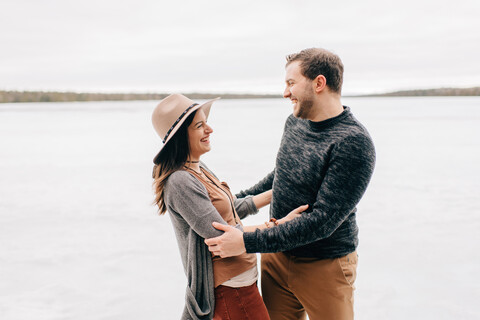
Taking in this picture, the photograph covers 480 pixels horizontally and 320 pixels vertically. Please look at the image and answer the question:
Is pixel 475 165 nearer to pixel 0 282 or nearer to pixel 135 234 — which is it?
pixel 135 234

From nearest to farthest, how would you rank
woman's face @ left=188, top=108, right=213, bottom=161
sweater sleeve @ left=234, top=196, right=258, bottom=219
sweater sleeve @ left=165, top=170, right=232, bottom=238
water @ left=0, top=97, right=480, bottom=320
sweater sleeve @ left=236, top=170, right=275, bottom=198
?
sweater sleeve @ left=165, top=170, right=232, bottom=238 < woman's face @ left=188, top=108, right=213, bottom=161 < sweater sleeve @ left=234, top=196, right=258, bottom=219 < sweater sleeve @ left=236, top=170, right=275, bottom=198 < water @ left=0, top=97, right=480, bottom=320

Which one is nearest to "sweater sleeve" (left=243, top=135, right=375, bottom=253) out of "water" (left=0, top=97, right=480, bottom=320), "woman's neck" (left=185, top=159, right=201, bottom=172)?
"woman's neck" (left=185, top=159, right=201, bottom=172)

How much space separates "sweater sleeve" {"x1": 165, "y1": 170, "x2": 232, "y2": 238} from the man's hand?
0.02 m

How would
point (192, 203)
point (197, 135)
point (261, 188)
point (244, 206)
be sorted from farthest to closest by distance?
point (261, 188) → point (244, 206) → point (197, 135) → point (192, 203)

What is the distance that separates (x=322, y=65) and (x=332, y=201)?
50 cm

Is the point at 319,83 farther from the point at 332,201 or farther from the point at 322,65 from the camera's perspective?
the point at 332,201

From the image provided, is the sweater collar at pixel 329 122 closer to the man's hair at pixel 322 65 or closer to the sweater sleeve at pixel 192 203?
the man's hair at pixel 322 65

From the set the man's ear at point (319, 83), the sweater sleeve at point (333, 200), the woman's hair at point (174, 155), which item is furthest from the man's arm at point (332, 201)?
the woman's hair at point (174, 155)

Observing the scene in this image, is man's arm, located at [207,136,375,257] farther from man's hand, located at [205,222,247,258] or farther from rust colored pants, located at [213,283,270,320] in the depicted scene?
rust colored pants, located at [213,283,270,320]

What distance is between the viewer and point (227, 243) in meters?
1.40

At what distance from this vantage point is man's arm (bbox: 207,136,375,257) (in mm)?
1449

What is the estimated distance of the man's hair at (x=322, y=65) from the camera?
1.53 m

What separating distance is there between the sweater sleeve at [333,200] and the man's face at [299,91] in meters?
0.21

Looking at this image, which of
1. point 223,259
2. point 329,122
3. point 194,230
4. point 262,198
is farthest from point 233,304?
point 329,122
